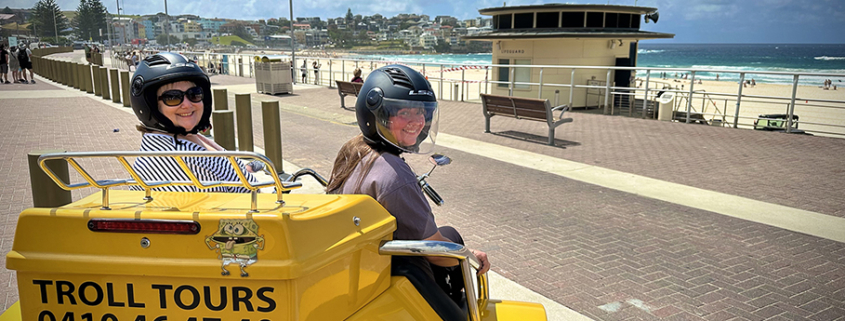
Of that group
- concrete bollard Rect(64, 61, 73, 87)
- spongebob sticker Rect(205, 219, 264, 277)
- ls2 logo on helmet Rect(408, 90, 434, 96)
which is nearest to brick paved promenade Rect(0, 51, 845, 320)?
ls2 logo on helmet Rect(408, 90, 434, 96)

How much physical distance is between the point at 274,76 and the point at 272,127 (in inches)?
534

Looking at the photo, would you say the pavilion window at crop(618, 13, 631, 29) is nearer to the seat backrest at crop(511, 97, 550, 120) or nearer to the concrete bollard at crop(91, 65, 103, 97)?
the seat backrest at crop(511, 97, 550, 120)

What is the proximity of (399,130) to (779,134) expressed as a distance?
10.9m

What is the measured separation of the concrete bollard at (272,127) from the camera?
24.9 ft

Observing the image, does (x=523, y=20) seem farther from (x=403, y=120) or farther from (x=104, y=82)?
(x=403, y=120)

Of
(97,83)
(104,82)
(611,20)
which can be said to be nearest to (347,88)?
(104,82)

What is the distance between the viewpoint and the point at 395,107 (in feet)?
8.36

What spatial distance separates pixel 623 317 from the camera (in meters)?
3.86

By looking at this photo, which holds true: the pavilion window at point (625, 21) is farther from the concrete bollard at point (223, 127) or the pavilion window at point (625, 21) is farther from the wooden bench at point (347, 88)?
the concrete bollard at point (223, 127)

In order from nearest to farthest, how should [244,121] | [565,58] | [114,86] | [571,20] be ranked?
[244,121], [114,86], [565,58], [571,20]

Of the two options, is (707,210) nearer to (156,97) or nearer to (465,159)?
(465,159)

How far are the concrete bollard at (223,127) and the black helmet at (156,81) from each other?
166 inches

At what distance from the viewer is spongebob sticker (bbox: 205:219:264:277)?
1.58m

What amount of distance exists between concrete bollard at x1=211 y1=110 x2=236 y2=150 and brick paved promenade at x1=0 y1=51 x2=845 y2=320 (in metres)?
1.63
